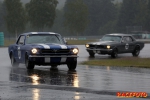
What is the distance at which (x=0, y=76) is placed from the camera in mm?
16344

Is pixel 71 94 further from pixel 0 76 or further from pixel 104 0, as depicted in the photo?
pixel 104 0

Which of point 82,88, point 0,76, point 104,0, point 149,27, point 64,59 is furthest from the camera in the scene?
point 104,0

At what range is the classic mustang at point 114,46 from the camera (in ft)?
95.8

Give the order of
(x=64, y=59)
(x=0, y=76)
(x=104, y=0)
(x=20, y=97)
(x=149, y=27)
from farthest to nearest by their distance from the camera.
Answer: (x=104, y=0) → (x=149, y=27) → (x=64, y=59) → (x=0, y=76) → (x=20, y=97)

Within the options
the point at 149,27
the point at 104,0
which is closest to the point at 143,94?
the point at 149,27

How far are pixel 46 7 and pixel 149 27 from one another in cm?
4276

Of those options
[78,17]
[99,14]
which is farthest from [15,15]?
[99,14]

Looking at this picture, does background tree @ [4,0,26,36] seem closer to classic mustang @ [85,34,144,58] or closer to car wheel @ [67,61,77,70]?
classic mustang @ [85,34,144,58]

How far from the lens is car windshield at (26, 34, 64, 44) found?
65.7 ft

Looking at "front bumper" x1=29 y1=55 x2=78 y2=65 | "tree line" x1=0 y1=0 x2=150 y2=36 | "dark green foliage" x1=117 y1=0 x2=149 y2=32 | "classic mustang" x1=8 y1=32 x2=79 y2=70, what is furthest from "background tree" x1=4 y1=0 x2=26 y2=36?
"front bumper" x1=29 y1=55 x2=78 y2=65

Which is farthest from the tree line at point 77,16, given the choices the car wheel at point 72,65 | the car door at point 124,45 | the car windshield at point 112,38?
the car wheel at point 72,65

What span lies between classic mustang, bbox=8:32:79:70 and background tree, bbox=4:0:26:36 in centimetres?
6450

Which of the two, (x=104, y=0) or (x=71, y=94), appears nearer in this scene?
(x=71, y=94)

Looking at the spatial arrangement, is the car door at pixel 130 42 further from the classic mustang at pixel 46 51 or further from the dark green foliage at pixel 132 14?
the dark green foliage at pixel 132 14
